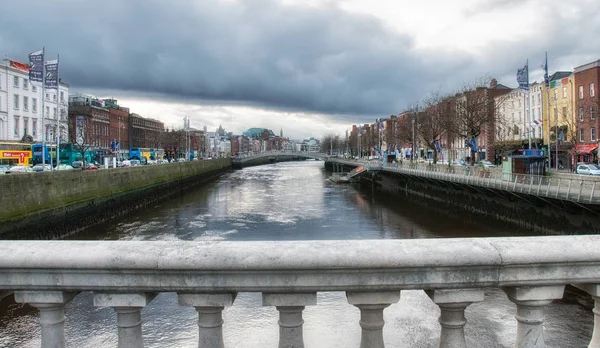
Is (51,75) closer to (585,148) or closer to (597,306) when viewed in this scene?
(597,306)

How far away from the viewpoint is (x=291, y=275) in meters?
2.60

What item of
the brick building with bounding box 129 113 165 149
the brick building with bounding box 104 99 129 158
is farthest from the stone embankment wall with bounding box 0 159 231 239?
the brick building with bounding box 129 113 165 149

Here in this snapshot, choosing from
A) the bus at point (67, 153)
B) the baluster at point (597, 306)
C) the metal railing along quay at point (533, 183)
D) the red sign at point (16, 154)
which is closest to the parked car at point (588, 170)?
the metal railing along quay at point (533, 183)

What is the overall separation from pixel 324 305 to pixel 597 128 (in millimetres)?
44684

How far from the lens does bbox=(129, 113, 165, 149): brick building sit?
110994mm

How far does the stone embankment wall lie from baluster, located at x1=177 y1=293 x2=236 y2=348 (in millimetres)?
25960

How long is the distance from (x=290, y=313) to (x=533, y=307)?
1.49 metres

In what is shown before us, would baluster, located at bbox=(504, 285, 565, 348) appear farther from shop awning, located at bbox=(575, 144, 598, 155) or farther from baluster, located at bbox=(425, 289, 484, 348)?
shop awning, located at bbox=(575, 144, 598, 155)

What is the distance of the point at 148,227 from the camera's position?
32031 mm

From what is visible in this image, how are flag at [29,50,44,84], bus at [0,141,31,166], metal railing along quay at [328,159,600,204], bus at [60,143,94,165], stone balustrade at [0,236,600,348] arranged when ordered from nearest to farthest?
1. stone balustrade at [0,236,600,348]
2. metal railing along quay at [328,159,600,204]
3. flag at [29,50,44,84]
4. bus at [0,141,31,166]
5. bus at [60,143,94,165]

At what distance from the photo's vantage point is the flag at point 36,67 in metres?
30.7

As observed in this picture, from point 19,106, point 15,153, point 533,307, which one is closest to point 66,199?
point 15,153

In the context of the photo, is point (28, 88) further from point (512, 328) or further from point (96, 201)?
point (512, 328)

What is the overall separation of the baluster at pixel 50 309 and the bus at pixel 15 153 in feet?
177
